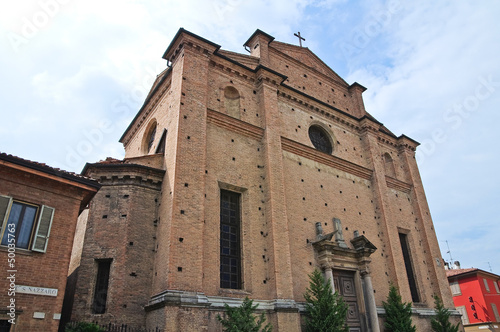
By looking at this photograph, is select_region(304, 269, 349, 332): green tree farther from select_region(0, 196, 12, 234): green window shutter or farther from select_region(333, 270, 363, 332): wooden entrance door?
select_region(0, 196, 12, 234): green window shutter

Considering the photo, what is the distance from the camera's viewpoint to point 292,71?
19266mm

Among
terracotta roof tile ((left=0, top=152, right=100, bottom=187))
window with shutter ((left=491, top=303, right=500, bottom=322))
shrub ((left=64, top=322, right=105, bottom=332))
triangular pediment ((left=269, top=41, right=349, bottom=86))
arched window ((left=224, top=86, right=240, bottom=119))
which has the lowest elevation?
shrub ((left=64, top=322, right=105, bottom=332))

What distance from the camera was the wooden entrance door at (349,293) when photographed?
1447cm

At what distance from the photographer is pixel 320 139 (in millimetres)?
18812

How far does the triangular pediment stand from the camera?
19.7 metres

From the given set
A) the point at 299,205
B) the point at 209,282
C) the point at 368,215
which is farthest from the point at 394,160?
the point at 209,282

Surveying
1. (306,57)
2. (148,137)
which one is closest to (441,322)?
(306,57)

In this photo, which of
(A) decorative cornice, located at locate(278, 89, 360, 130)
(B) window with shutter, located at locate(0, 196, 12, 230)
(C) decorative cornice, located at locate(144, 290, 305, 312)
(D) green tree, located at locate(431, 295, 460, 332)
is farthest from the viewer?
(A) decorative cornice, located at locate(278, 89, 360, 130)

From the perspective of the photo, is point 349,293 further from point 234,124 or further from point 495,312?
point 495,312

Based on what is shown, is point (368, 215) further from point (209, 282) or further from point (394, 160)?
point (209, 282)

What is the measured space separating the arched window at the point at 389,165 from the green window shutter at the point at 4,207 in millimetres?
18789

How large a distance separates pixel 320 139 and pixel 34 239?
44.8 ft

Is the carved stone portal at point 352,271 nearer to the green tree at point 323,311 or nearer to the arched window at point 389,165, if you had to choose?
the green tree at point 323,311

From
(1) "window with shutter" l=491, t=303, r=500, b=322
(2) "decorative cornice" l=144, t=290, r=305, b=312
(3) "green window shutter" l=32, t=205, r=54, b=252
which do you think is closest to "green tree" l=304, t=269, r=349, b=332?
(2) "decorative cornice" l=144, t=290, r=305, b=312
